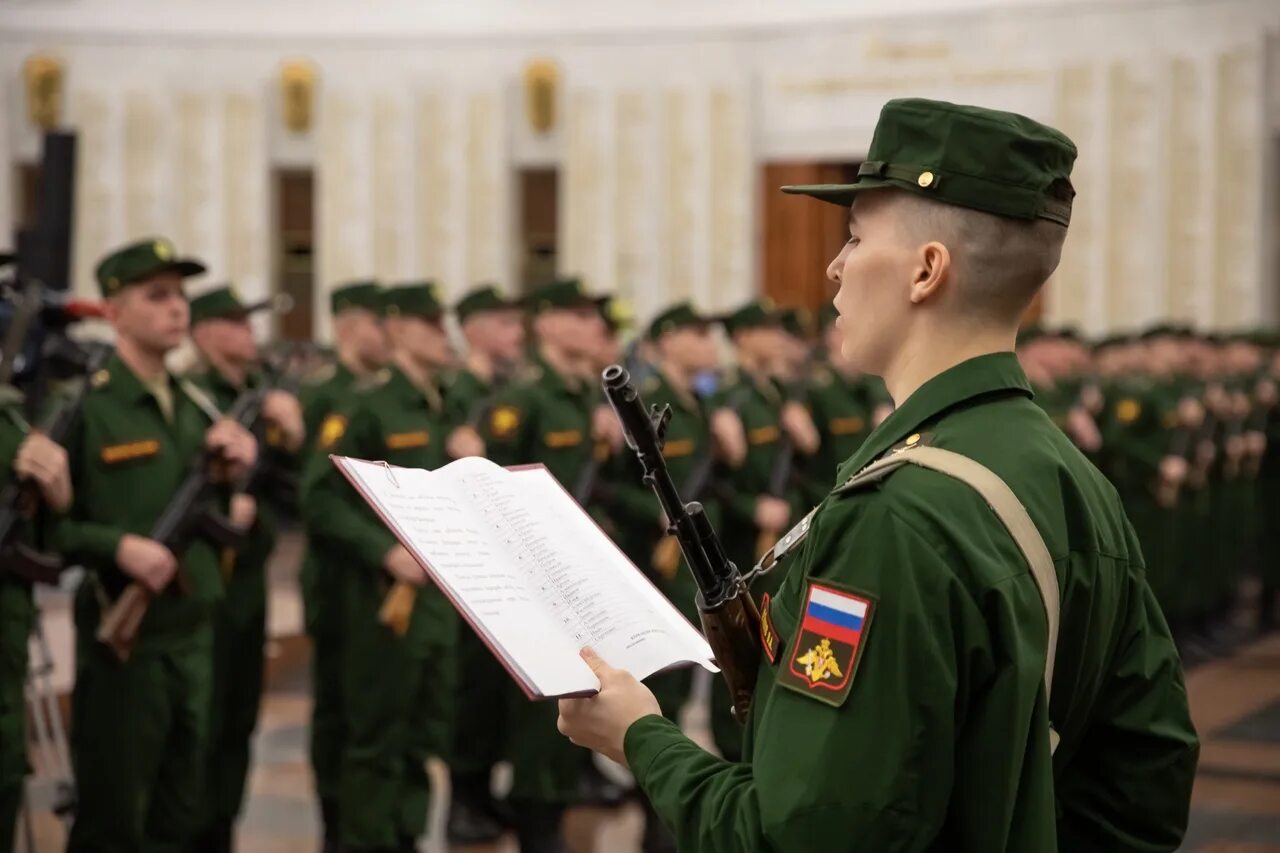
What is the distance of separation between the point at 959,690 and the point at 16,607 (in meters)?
3.36

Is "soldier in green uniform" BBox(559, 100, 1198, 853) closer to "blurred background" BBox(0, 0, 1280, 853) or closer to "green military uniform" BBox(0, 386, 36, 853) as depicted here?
"green military uniform" BBox(0, 386, 36, 853)

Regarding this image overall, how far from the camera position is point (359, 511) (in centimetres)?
568

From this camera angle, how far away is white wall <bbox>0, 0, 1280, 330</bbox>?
17.1m

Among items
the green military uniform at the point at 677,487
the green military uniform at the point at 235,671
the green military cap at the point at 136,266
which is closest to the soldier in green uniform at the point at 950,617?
the green military cap at the point at 136,266

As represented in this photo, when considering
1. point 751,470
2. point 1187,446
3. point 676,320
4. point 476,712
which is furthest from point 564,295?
point 1187,446

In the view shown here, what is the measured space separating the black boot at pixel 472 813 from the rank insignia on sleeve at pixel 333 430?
1.44 meters

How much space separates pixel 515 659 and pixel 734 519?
5322mm

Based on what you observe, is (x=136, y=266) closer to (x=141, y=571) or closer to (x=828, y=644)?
(x=141, y=571)

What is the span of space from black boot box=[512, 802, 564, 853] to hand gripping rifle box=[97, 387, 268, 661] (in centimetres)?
150

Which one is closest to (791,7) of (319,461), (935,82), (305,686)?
(935,82)

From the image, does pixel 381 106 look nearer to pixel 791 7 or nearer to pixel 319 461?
pixel 791 7

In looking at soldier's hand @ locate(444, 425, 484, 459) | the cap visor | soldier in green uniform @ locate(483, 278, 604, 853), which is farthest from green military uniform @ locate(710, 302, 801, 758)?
the cap visor

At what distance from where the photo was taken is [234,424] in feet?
16.5

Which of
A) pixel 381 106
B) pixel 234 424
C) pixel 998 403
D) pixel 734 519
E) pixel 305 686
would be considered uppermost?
pixel 381 106
